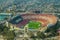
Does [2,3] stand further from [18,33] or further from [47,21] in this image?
[47,21]

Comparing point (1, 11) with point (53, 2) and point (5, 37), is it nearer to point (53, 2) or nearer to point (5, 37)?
point (5, 37)

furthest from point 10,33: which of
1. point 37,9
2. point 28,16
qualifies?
point 37,9

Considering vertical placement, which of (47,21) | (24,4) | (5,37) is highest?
(24,4)

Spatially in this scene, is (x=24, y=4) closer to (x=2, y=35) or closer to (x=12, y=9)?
(x=12, y=9)

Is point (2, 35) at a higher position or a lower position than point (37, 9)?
lower

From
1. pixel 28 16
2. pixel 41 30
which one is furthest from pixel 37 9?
pixel 41 30

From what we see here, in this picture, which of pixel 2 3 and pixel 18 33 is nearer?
pixel 18 33

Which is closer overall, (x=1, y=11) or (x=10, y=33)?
(x=10, y=33)

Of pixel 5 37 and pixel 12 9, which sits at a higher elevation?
pixel 12 9
